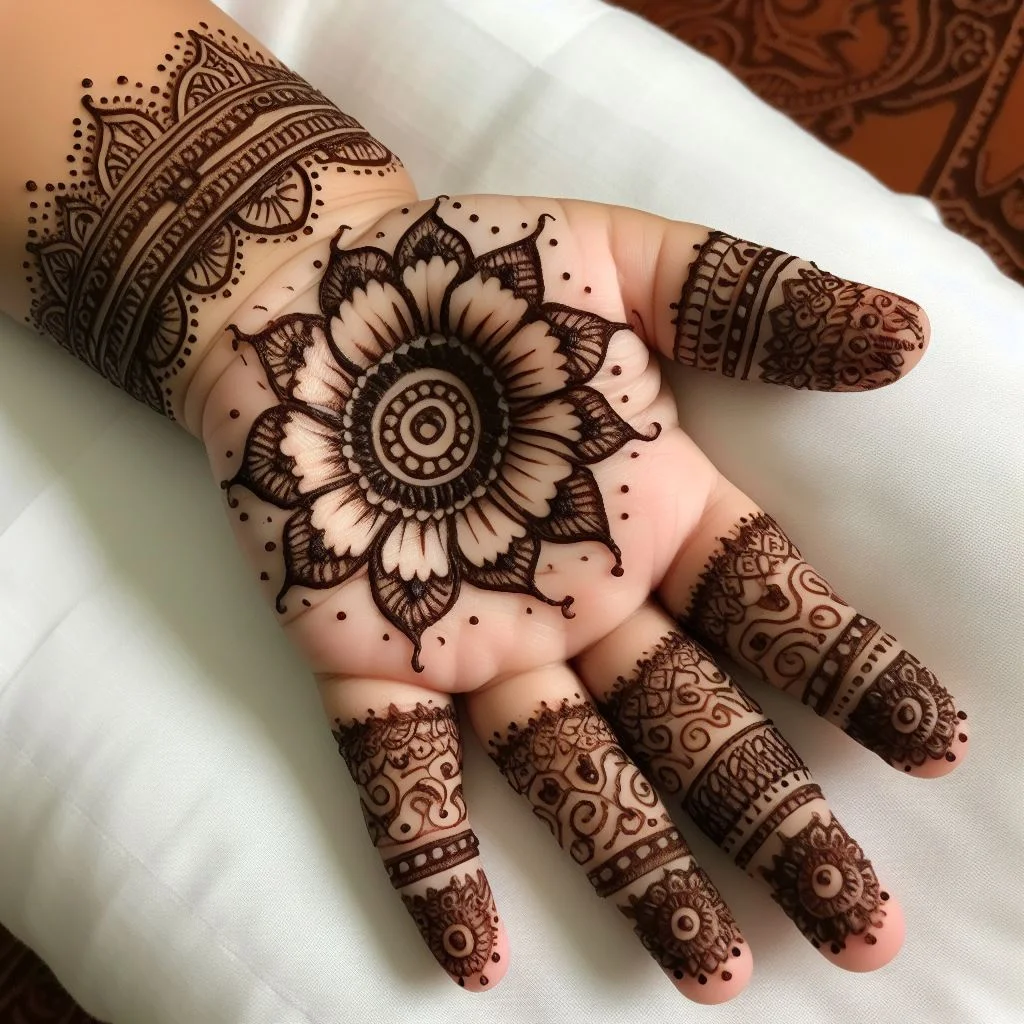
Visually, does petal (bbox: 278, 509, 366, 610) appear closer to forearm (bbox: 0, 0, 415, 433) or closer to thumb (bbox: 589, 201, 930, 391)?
forearm (bbox: 0, 0, 415, 433)

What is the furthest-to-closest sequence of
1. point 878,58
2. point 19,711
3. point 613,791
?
1. point 878,58
2. point 19,711
3. point 613,791

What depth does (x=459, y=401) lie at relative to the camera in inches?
23.7

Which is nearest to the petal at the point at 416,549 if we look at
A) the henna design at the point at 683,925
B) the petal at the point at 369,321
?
the petal at the point at 369,321

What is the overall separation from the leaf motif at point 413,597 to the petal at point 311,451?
0.15 ft

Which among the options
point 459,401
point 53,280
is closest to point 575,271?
point 459,401

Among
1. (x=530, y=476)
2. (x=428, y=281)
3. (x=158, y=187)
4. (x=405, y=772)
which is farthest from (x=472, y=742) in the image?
(x=158, y=187)

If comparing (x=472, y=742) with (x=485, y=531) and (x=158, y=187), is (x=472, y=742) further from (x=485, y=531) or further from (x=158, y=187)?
(x=158, y=187)

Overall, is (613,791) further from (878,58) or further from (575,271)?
(878,58)

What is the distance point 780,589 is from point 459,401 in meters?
0.22

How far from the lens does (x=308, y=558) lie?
0.57 metres

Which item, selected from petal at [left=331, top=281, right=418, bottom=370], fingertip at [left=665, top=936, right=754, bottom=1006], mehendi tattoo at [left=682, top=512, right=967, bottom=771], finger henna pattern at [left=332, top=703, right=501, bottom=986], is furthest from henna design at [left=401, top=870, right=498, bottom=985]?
petal at [left=331, top=281, right=418, bottom=370]

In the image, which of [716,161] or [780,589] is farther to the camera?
[716,161]

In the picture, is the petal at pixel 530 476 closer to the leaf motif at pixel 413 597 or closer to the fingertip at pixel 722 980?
the leaf motif at pixel 413 597

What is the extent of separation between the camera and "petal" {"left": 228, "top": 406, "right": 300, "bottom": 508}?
576 mm
